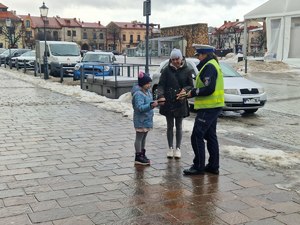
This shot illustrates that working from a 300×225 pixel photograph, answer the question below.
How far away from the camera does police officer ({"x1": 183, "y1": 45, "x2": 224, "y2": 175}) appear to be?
5.40 m

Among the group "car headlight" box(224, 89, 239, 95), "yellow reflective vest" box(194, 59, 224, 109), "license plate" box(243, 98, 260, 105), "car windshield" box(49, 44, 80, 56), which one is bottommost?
"license plate" box(243, 98, 260, 105)

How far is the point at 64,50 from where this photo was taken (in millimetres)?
25438

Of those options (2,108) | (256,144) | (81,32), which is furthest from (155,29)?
(81,32)

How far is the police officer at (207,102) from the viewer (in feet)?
17.7

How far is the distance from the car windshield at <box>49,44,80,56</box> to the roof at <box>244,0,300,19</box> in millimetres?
15522

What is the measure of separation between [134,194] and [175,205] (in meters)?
0.57

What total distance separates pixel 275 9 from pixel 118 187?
31208 millimetres

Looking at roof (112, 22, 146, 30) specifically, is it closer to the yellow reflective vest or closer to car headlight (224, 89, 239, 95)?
car headlight (224, 89, 239, 95)

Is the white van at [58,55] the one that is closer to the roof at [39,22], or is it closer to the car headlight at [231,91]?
the car headlight at [231,91]

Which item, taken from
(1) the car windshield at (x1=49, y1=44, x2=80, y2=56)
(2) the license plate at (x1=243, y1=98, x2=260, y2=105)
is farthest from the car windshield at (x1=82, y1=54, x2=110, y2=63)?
(2) the license plate at (x1=243, y1=98, x2=260, y2=105)

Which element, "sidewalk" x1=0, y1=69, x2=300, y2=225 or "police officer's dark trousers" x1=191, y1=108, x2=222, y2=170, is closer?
"sidewalk" x1=0, y1=69, x2=300, y2=225

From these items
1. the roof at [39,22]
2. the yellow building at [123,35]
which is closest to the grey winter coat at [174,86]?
the roof at [39,22]

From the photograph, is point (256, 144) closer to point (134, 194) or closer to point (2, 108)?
point (134, 194)

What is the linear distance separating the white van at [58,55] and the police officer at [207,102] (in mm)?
18789
